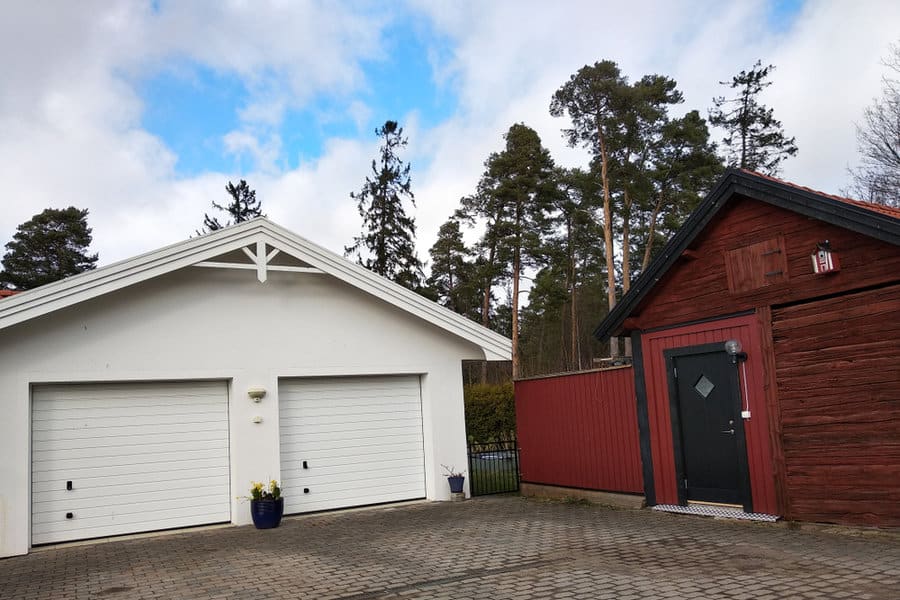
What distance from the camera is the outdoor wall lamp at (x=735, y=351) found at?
8.69 m

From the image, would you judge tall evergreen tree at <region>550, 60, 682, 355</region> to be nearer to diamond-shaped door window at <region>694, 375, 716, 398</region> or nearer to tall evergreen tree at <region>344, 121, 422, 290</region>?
tall evergreen tree at <region>344, 121, 422, 290</region>

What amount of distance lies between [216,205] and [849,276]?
33.3 meters

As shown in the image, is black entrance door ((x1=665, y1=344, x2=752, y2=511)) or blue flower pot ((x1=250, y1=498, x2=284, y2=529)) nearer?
black entrance door ((x1=665, y1=344, x2=752, y2=511))

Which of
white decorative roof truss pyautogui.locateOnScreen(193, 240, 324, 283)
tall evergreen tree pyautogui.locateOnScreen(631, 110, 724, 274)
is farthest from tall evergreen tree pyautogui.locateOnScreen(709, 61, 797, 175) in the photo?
white decorative roof truss pyautogui.locateOnScreen(193, 240, 324, 283)

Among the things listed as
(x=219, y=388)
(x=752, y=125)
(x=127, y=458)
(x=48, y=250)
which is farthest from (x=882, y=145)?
(x=48, y=250)

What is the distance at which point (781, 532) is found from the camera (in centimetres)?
768

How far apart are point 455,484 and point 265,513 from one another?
11.1 feet

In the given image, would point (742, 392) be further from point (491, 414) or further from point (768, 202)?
point (491, 414)

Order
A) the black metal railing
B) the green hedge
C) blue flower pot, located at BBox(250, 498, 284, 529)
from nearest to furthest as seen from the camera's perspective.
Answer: blue flower pot, located at BBox(250, 498, 284, 529) → the black metal railing → the green hedge

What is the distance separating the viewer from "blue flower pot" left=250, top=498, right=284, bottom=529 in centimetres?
991

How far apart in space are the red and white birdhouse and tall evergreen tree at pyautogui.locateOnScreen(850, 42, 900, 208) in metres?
16.1

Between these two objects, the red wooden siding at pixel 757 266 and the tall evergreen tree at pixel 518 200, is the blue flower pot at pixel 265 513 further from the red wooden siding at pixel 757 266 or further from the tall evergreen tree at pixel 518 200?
the tall evergreen tree at pixel 518 200

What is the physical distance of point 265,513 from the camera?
9906 millimetres

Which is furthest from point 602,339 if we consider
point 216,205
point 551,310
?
point 216,205
